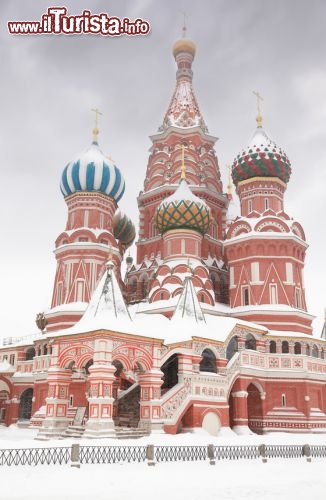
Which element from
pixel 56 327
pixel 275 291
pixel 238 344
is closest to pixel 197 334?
pixel 238 344

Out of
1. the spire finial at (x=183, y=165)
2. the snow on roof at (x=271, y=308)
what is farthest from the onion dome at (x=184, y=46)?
the snow on roof at (x=271, y=308)

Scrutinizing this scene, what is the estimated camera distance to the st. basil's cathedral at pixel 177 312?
17344mm

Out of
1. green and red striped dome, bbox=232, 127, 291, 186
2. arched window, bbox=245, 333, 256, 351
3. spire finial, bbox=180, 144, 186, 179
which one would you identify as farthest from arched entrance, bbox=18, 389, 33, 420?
green and red striped dome, bbox=232, 127, 291, 186

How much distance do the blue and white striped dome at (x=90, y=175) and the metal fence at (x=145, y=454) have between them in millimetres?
16268

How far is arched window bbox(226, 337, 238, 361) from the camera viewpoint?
69.6ft

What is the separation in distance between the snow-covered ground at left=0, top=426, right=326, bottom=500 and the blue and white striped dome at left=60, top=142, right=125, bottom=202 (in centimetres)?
1730

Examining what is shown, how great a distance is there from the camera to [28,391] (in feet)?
90.8

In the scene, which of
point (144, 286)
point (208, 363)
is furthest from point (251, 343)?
point (144, 286)

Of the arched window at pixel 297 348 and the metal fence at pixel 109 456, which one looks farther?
the arched window at pixel 297 348

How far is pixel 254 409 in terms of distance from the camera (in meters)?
22.6

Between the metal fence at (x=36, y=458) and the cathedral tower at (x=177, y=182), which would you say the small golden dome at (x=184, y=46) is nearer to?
the cathedral tower at (x=177, y=182)

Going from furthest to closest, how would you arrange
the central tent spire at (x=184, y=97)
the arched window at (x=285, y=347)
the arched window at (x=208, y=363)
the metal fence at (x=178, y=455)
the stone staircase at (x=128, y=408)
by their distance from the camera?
the central tent spire at (x=184, y=97) → the arched window at (x=285, y=347) → the arched window at (x=208, y=363) → the stone staircase at (x=128, y=408) → the metal fence at (x=178, y=455)

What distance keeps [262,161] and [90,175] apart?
8.53 metres

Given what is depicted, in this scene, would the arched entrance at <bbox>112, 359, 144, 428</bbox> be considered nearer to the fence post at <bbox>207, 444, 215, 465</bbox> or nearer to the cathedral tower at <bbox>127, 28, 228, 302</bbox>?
the cathedral tower at <bbox>127, 28, 228, 302</bbox>
